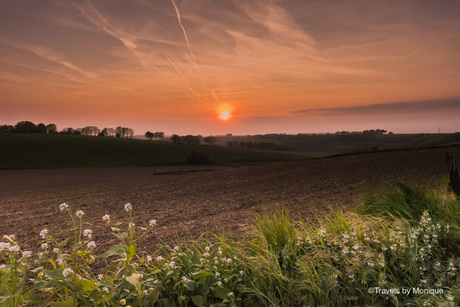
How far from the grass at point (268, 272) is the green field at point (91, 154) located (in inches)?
1524

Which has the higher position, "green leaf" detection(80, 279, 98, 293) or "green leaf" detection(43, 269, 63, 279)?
"green leaf" detection(43, 269, 63, 279)

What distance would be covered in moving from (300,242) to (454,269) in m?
2.28

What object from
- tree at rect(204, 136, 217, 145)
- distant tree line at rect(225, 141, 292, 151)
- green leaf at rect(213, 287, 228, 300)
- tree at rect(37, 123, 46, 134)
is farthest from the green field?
green leaf at rect(213, 287, 228, 300)

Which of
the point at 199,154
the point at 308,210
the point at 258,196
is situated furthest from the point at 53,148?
the point at 308,210

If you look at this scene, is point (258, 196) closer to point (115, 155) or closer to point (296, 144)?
point (115, 155)

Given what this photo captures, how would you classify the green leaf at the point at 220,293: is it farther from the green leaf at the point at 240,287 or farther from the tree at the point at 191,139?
the tree at the point at 191,139

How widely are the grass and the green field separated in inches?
1524

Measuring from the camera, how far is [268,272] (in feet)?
14.5

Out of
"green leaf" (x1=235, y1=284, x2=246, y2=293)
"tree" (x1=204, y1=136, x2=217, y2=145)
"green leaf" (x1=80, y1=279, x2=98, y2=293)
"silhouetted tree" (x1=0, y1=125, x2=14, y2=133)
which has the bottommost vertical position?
"green leaf" (x1=235, y1=284, x2=246, y2=293)

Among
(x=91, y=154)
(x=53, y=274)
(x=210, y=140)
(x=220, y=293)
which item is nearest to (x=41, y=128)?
(x=91, y=154)

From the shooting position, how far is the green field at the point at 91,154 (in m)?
45.2

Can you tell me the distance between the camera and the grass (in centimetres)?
333

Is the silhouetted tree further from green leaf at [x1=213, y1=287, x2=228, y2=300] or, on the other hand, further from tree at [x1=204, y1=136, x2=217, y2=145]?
green leaf at [x1=213, y1=287, x2=228, y2=300]

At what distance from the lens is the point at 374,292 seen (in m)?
4.16
